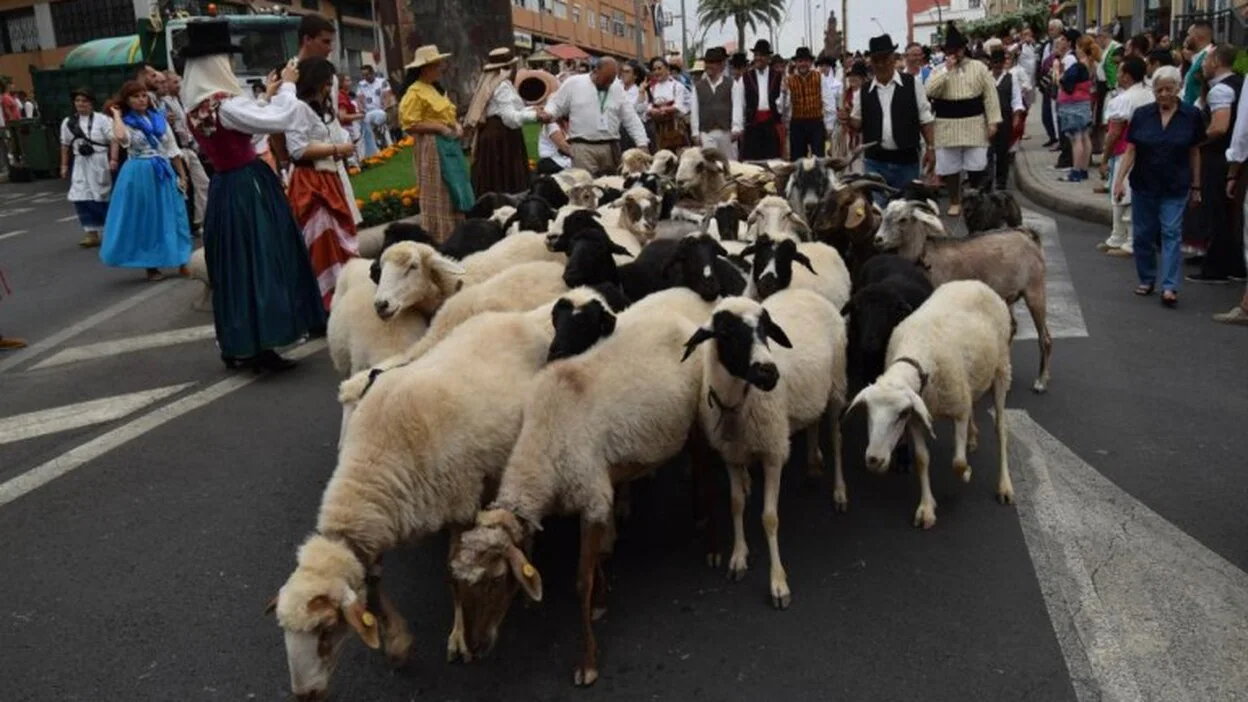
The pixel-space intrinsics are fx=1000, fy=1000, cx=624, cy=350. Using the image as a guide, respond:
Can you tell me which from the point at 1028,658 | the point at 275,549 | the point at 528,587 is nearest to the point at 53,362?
the point at 275,549

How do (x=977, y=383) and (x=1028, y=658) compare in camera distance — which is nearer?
(x=1028, y=658)

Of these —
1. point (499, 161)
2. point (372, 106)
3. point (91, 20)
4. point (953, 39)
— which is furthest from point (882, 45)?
point (91, 20)

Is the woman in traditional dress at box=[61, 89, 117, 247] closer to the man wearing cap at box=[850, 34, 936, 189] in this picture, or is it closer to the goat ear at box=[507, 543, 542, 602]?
the man wearing cap at box=[850, 34, 936, 189]

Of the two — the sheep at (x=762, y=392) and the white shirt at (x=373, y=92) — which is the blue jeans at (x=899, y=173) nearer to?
the sheep at (x=762, y=392)

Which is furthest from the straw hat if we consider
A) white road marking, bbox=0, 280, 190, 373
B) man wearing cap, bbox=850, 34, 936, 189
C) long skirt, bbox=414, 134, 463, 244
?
man wearing cap, bbox=850, 34, 936, 189

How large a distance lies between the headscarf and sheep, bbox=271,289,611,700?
3563 millimetres

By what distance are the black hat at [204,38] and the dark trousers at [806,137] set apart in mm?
9570

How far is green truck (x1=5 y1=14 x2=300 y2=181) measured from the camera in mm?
21922

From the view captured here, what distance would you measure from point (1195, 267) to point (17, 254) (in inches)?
593

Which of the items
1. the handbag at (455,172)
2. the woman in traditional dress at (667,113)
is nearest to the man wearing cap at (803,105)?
the woman in traditional dress at (667,113)

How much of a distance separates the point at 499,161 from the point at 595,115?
1293 millimetres

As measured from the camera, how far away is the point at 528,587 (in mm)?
3551

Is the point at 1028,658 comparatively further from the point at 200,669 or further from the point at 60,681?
the point at 60,681

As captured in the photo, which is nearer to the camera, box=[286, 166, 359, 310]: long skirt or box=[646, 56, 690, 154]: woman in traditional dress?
box=[286, 166, 359, 310]: long skirt
